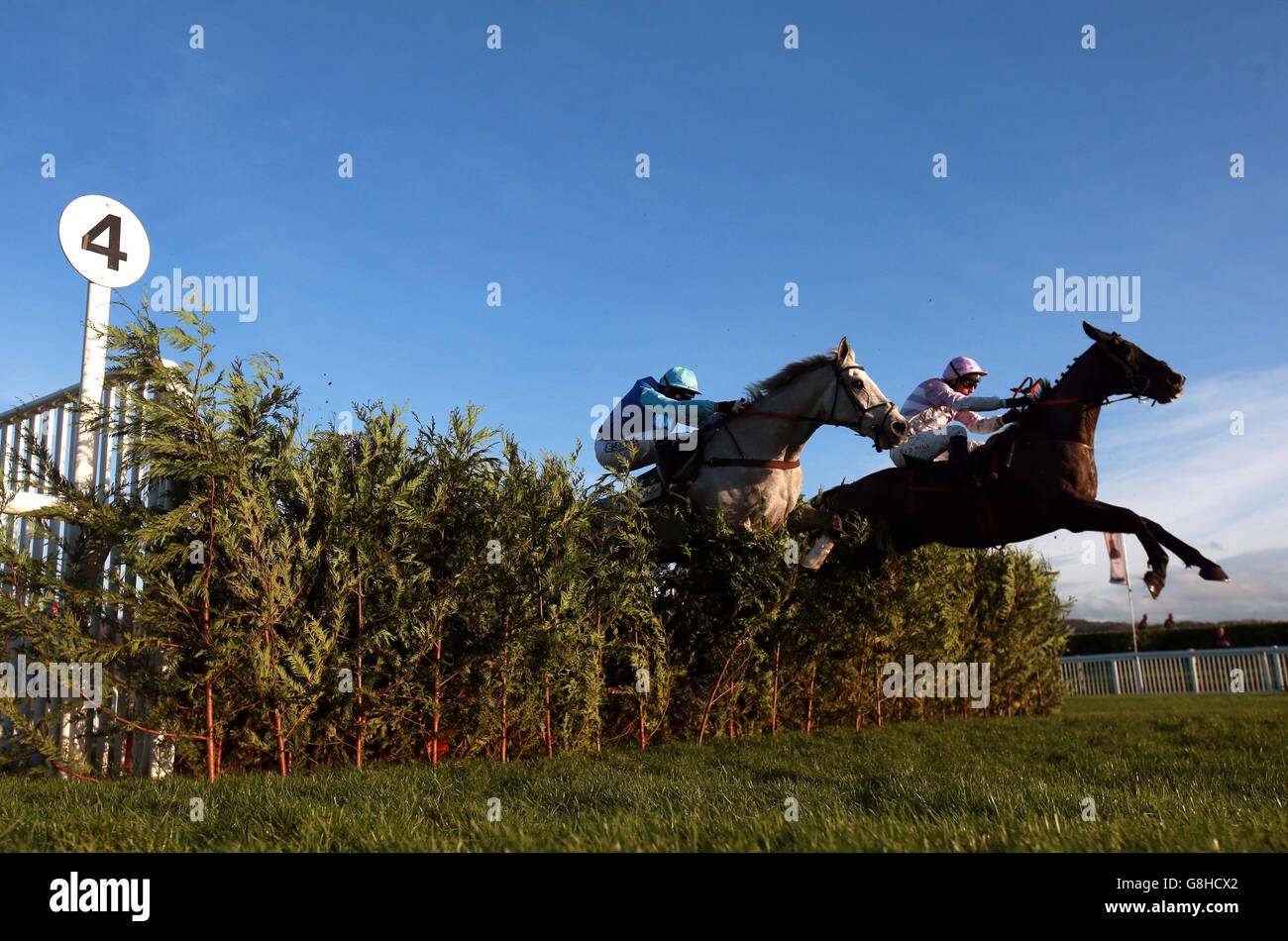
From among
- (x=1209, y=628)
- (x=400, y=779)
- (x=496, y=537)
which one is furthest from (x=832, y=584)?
(x=1209, y=628)

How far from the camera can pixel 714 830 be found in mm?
3312

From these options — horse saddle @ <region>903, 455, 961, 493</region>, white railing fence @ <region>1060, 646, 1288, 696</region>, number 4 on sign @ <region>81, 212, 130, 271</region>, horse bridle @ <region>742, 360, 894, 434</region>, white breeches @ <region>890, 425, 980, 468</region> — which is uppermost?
number 4 on sign @ <region>81, 212, 130, 271</region>

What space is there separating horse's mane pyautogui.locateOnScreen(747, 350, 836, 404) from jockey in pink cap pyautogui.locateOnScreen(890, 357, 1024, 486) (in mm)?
1202

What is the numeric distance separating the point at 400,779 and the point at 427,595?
1518 mm

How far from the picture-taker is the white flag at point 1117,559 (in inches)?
304

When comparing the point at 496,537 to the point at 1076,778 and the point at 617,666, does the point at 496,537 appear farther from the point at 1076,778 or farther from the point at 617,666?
the point at 1076,778

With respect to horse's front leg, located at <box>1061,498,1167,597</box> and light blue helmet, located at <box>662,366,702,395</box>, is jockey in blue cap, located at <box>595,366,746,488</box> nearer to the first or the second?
light blue helmet, located at <box>662,366,702,395</box>

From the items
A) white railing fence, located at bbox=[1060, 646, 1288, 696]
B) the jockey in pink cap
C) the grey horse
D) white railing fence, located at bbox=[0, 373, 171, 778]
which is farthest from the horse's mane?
white railing fence, located at bbox=[1060, 646, 1288, 696]

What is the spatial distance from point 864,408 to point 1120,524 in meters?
2.56

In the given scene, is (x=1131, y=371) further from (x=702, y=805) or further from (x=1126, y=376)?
(x=702, y=805)

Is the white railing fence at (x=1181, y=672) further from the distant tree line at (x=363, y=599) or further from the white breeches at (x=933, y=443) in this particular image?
the distant tree line at (x=363, y=599)

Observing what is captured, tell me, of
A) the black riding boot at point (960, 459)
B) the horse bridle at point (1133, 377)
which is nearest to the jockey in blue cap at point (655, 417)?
the black riding boot at point (960, 459)

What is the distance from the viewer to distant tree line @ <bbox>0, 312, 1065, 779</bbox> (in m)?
5.51

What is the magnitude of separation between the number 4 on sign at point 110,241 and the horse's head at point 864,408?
650cm
